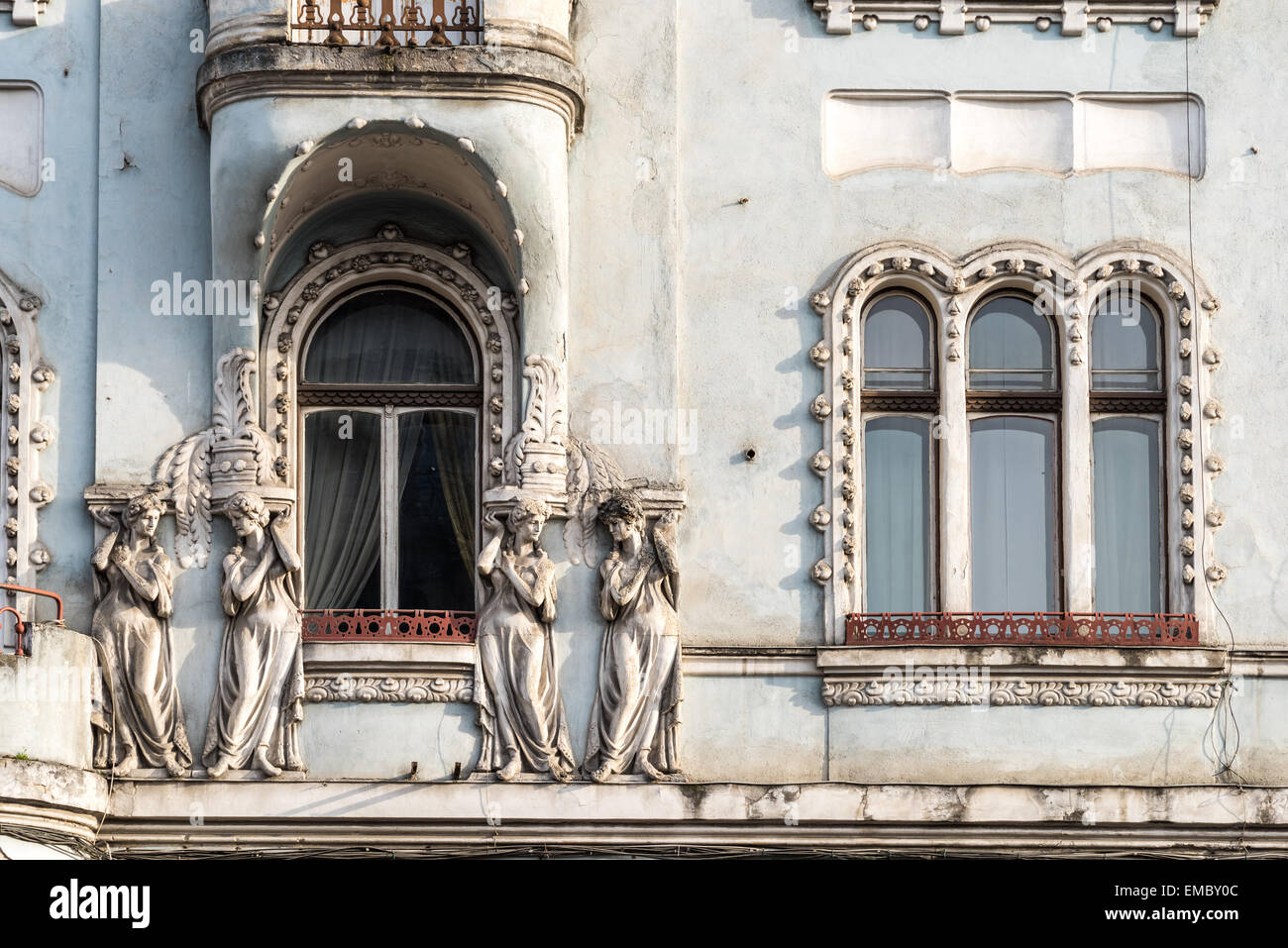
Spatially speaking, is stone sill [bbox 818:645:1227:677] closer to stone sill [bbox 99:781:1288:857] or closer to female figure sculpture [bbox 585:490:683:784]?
stone sill [bbox 99:781:1288:857]

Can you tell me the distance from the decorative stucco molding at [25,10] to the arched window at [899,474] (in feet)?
20.1

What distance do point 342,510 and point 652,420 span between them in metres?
2.24

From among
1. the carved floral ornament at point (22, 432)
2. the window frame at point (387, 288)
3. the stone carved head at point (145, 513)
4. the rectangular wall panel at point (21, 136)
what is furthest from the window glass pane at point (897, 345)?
the rectangular wall panel at point (21, 136)

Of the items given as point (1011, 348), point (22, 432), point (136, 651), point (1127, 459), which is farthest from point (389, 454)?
point (1127, 459)

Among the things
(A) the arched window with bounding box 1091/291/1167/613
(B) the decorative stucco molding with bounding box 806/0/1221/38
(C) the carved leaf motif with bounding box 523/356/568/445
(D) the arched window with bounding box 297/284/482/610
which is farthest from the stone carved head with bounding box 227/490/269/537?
(A) the arched window with bounding box 1091/291/1167/613

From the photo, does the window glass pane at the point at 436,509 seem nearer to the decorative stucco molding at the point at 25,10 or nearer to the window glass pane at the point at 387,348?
the window glass pane at the point at 387,348

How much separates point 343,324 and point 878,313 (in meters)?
3.75

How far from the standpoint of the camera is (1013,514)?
20672mm

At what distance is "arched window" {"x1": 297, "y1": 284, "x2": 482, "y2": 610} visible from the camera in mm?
20344

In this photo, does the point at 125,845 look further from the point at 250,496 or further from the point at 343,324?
the point at 343,324
